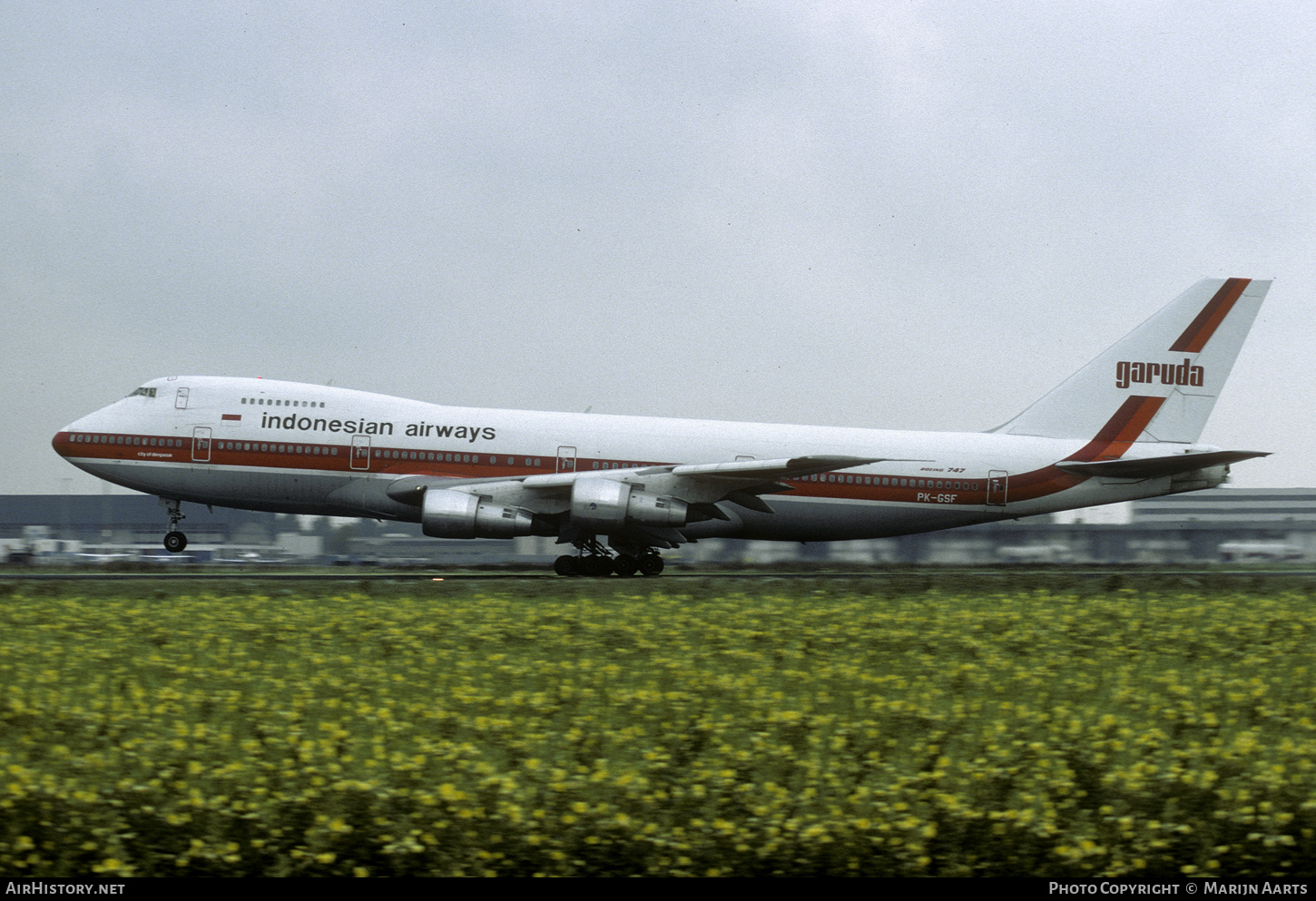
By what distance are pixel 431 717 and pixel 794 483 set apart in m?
21.9

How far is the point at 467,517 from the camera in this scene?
2831 cm

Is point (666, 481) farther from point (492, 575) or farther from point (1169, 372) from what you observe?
point (1169, 372)

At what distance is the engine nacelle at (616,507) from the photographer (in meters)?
28.4

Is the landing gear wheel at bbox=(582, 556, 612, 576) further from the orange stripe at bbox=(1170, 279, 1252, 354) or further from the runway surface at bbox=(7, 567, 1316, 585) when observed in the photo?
the orange stripe at bbox=(1170, 279, 1252, 354)

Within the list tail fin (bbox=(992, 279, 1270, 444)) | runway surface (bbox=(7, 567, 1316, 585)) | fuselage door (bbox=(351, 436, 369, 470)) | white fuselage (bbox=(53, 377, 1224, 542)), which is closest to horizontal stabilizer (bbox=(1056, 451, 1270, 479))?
white fuselage (bbox=(53, 377, 1224, 542))

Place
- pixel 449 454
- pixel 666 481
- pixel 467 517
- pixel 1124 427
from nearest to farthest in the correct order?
pixel 467 517
pixel 666 481
pixel 449 454
pixel 1124 427

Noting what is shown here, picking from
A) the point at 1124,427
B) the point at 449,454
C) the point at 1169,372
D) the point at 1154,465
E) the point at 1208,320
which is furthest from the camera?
the point at 1208,320

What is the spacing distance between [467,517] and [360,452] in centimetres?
371

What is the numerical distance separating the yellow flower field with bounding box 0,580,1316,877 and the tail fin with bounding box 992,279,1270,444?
1777cm

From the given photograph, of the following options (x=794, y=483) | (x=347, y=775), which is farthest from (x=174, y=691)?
(x=794, y=483)

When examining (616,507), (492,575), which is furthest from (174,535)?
(616,507)

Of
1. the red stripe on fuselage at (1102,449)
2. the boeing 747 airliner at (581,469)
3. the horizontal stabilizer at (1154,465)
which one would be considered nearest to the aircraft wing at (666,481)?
the boeing 747 airliner at (581,469)

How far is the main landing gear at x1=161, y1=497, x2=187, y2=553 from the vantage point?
1212 inches

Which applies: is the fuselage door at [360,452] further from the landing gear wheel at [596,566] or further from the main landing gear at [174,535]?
the landing gear wheel at [596,566]
